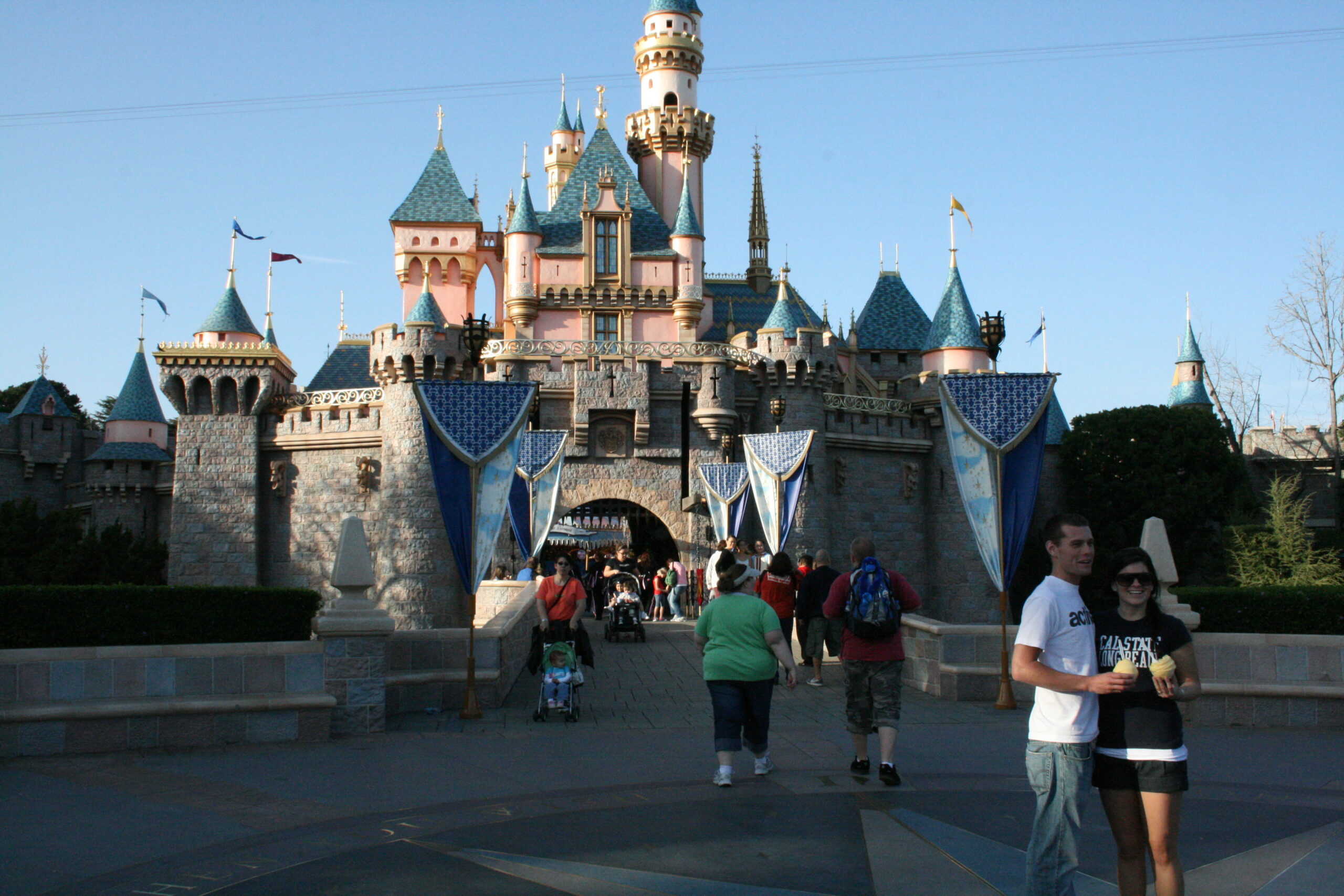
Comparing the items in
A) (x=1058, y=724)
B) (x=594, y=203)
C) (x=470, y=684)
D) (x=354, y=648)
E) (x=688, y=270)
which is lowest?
(x=470, y=684)

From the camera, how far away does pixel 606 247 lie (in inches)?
1251

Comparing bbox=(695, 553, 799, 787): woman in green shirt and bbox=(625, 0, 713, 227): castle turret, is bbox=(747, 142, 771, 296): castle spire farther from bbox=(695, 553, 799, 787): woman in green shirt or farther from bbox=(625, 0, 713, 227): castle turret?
bbox=(695, 553, 799, 787): woman in green shirt

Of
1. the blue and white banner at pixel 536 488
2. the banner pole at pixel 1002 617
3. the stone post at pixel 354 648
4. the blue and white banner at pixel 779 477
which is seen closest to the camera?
the stone post at pixel 354 648

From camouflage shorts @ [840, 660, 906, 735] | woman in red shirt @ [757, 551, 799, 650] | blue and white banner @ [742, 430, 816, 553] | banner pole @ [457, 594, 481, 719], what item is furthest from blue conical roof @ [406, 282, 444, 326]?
camouflage shorts @ [840, 660, 906, 735]

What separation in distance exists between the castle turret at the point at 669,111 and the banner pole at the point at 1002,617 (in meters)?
26.0

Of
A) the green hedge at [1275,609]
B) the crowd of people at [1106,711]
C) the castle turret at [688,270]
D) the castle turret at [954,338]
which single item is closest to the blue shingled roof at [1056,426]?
the castle turret at [954,338]

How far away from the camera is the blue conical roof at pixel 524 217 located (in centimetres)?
3106

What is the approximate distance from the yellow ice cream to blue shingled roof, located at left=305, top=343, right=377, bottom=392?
108 feet

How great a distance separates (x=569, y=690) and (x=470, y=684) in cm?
95

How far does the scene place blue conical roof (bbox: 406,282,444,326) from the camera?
25.1 meters

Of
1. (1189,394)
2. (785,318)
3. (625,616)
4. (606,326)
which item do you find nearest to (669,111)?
(606,326)

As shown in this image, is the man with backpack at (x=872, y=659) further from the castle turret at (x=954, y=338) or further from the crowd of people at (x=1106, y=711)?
the castle turret at (x=954, y=338)

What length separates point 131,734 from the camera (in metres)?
7.81

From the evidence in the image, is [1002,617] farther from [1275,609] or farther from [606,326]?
[606,326]
